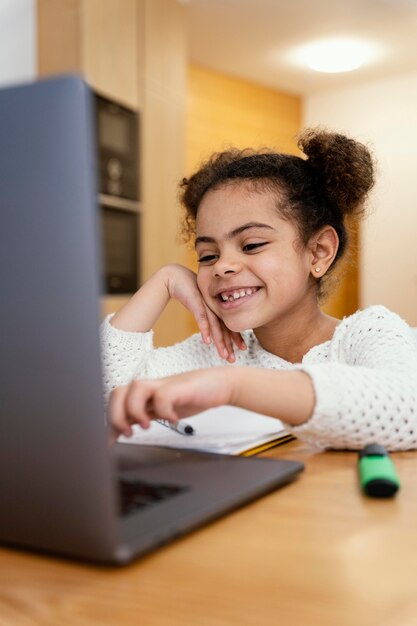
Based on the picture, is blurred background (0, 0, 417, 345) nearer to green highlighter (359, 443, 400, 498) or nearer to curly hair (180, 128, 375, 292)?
curly hair (180, 128, 375, 292)

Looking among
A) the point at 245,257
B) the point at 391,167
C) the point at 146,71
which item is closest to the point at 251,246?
the point at 245,257

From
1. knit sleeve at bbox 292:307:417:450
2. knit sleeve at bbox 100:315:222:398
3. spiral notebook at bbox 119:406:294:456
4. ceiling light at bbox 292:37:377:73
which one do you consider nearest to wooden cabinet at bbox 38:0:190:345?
ceiling light at bbox 292:37:377:73

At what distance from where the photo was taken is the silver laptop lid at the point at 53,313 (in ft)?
1.10

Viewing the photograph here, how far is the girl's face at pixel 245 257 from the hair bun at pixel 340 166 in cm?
12

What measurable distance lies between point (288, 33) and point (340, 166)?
3225mm

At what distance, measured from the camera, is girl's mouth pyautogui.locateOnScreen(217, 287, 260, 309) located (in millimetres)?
1266

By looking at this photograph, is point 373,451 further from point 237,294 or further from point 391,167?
point 391,167

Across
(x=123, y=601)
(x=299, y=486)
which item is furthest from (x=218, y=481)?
(x=123, y=601)

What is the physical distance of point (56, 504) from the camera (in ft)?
1.20

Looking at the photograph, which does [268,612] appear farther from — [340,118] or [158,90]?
[340,118]

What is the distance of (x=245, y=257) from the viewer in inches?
50.1

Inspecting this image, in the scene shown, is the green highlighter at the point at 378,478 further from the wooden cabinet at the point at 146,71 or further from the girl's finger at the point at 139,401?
the wooden cabinet at the point at 146,71

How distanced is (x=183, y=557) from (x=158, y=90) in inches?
133

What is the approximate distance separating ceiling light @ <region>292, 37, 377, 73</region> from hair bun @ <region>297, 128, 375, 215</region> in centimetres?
326
